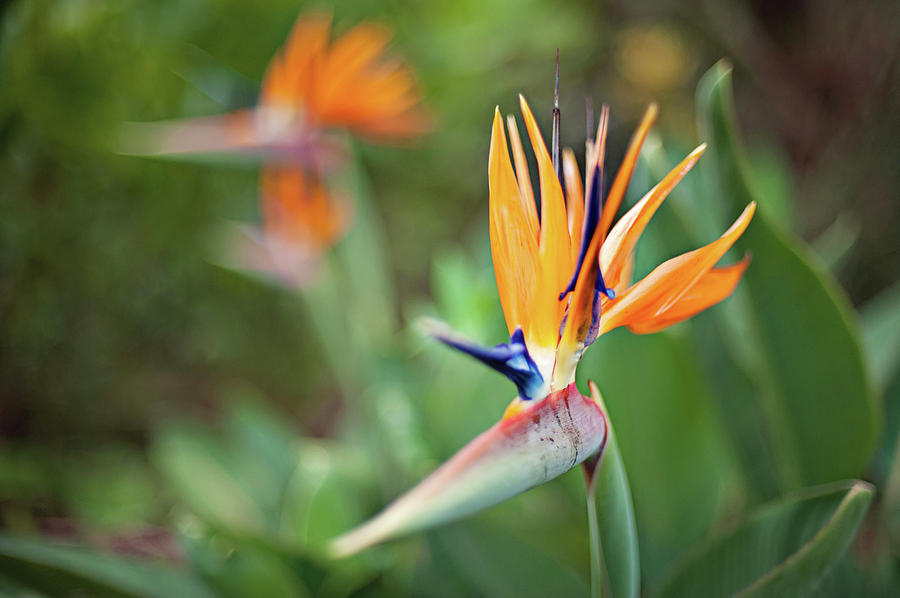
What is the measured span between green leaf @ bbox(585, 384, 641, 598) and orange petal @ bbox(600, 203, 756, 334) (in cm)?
4

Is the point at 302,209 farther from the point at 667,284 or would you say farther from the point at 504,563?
the point at 667,284

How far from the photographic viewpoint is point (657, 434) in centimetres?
56

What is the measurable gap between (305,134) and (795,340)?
515 millimetres

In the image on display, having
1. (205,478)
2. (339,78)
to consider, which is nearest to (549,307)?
(339,78)

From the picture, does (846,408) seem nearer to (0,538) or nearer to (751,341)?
(751,341)

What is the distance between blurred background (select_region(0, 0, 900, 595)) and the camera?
0.56 meters

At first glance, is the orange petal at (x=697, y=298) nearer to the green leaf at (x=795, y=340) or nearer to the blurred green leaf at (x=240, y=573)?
the green leaf at (x=795, y=340)

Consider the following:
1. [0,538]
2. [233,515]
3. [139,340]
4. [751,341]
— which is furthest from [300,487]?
[139,340]

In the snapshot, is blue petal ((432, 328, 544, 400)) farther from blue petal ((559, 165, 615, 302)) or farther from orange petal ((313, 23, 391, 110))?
orange petal ((313, 23, 391, 110))

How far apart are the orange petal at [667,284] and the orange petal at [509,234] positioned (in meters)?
0.04

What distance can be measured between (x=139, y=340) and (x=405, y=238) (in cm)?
85

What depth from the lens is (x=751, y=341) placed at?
503 mm

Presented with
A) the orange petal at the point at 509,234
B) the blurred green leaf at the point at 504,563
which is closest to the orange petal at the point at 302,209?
the blurred green leaf at the point at 504,563

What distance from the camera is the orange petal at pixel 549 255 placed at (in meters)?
0.26
